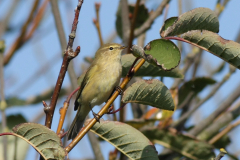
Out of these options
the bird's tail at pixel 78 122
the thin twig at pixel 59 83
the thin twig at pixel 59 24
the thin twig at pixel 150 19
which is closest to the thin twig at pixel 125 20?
the thin twig at pixel 150 19

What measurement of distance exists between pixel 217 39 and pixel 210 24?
12cm

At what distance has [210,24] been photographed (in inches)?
67.9

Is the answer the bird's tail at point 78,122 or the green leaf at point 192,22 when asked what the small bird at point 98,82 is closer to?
the bird's tail at point 78,122

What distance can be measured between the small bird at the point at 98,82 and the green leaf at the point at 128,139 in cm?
113

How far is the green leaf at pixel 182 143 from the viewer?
3.00 metres

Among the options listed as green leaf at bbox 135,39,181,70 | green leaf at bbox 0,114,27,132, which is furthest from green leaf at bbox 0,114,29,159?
green leaf at bbox 135,39,181,70

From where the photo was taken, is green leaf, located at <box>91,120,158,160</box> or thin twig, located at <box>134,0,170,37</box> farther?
thin twig, located at <box>134,0,170,37</box>

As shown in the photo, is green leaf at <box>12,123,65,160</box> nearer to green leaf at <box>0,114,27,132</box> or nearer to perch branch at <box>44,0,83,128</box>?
perch branch at <box>44,0,83,128</box>

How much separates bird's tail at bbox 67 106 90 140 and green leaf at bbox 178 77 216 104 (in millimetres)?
1070

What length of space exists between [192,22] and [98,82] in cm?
177

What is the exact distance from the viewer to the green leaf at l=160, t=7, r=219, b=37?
1657 mm

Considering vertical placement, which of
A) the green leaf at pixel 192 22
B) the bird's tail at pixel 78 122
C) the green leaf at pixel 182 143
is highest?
the green leaf at pixel 192 22

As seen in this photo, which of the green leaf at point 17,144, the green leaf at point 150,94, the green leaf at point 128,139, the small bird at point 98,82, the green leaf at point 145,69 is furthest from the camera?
the small bird at point 98,82

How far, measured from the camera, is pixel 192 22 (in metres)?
1.69
